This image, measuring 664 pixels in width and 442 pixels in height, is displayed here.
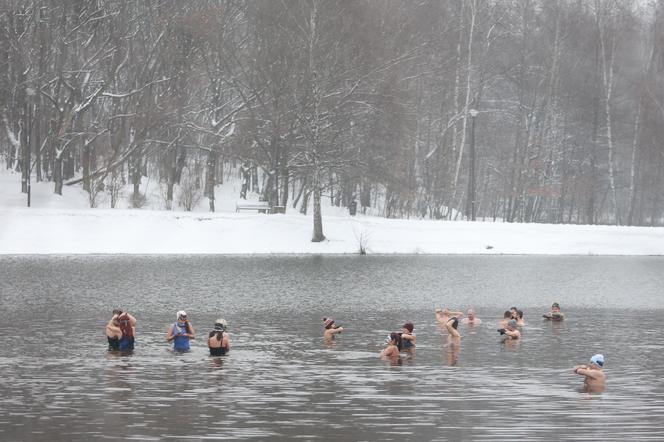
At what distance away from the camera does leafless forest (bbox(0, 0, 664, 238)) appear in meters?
66.4

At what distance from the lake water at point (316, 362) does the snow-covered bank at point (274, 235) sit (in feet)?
36.6

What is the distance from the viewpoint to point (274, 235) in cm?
6588

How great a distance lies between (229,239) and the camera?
65188 mm

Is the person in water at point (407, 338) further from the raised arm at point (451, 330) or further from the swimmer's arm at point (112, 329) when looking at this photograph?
the swimmer's arm at point (112, 329)

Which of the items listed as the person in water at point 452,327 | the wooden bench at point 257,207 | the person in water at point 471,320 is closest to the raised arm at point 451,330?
the person in water at point 452,327

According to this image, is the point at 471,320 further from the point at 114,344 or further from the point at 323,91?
the point at 323,91

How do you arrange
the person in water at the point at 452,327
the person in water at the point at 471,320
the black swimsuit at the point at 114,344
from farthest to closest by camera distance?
1. the person in water at the point at 471,320
2. the person in water at the point at 452,327
3. the black swimsuit at the point at 114,344

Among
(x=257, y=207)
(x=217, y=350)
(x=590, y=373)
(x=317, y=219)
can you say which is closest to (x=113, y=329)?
(x=217, y=350)

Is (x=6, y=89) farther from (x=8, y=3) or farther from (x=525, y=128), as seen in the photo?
(x=525, y=128)

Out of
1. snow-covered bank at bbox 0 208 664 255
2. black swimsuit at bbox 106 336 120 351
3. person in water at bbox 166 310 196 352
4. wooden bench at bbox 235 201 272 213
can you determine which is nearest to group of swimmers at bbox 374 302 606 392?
person in water at bbox 166 310 196 352

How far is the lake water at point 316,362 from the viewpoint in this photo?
65.1 feet

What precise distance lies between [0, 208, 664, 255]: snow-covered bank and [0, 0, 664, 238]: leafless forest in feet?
10.2

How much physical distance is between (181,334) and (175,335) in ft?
0.61

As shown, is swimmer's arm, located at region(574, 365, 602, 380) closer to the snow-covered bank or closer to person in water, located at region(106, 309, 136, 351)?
person in water, located at region(106, 309, 136, 351)
